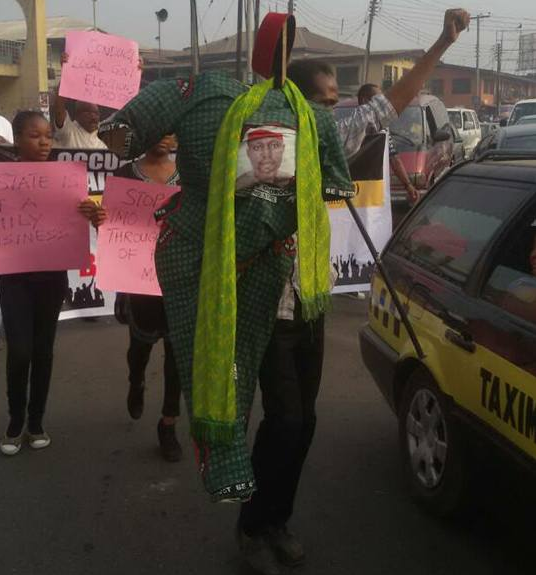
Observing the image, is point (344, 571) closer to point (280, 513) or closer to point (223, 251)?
point (280, 513)

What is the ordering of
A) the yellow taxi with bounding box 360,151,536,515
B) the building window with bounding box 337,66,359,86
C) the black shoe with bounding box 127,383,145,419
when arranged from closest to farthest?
the yellow taxi with bounding box 360,151,536,515 < the black shoe with bounding box 127,383,145,419 < the building window with bounding box 337,66,359,86

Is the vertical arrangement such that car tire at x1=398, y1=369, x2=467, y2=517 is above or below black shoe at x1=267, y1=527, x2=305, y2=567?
above

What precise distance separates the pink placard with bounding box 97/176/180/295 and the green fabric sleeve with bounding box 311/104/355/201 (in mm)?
1376

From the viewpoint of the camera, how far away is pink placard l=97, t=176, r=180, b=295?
393cm

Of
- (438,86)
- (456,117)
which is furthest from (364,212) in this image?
(438,86)

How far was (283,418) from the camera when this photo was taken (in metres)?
2.68

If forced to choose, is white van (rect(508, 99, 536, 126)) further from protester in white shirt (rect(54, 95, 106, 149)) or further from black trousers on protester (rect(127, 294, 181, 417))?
black trousers on protester (rect(127, 294, 181, 417))

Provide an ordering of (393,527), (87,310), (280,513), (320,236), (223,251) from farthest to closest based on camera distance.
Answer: (87,310), (393,527), (280,513), (320,236), (223,251)

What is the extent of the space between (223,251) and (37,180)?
6.22 ft

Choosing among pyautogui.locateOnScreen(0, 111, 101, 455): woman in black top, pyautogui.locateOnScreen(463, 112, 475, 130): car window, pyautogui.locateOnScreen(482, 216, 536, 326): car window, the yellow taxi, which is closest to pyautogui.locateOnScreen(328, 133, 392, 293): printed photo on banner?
the yellow taxi

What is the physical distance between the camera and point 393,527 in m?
3.26

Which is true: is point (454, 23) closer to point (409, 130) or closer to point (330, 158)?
point (330, 158)

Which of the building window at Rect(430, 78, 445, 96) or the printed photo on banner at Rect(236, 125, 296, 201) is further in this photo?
the building window at Rect(430, 78, 445, 96)

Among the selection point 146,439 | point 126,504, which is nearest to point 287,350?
point 126,504
